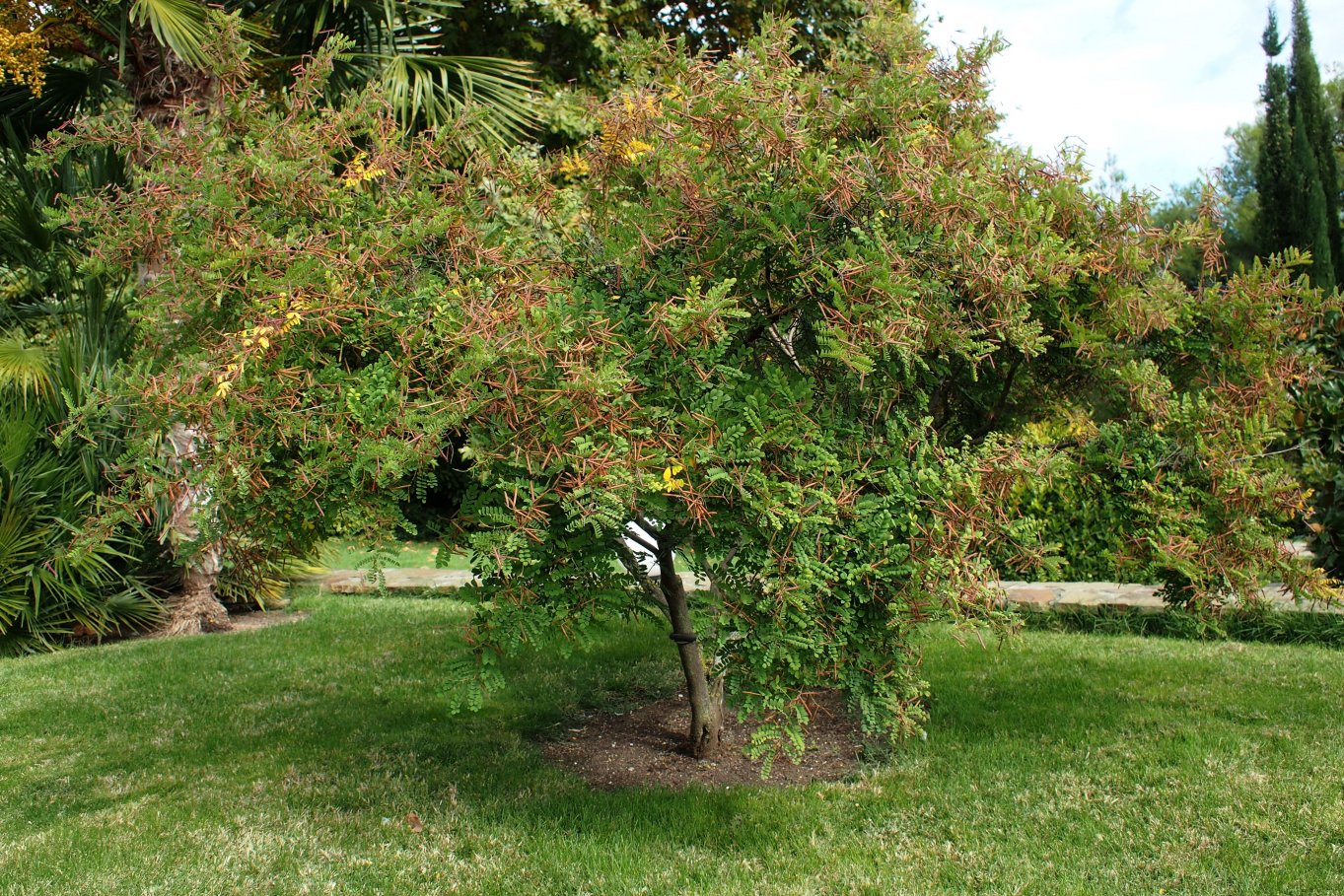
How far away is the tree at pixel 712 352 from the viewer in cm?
346

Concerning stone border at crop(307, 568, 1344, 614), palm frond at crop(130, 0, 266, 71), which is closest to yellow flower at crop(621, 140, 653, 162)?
stone border at crop(307, 568, 1344, 614)

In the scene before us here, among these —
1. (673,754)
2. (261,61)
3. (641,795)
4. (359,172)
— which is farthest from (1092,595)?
(261,61)

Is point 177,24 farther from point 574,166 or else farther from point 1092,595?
point 1092,595

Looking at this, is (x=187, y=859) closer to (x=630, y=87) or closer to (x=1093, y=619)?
(x=630, y=87)

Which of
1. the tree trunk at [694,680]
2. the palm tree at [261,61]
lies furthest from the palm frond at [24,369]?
the tree trunk at [694,680]

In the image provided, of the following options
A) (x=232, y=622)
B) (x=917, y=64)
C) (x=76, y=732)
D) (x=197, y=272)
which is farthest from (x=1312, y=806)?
(x=232, y=622)

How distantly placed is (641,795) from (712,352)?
7.02 feet

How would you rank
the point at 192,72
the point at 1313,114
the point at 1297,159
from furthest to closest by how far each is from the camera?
1. the point at 1313,114
2. the point at 1297,159
3. the point at 192,72

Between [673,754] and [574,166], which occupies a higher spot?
[574,166]

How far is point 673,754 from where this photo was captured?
5.25 meters

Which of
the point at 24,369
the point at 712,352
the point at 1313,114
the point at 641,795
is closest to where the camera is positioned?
the point at 712,352

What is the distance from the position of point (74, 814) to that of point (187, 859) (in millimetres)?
936

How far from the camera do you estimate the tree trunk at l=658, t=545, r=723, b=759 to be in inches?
189

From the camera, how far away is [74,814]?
4523mm
